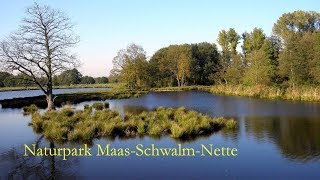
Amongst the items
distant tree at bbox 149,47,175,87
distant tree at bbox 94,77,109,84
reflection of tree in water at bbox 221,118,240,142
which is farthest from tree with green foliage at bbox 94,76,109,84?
reflection of tree in water at bbox 221,118,240,142

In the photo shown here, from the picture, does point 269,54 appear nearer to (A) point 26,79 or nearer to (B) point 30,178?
(A) point 26,79

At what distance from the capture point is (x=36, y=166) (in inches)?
584

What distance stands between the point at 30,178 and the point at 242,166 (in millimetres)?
8349

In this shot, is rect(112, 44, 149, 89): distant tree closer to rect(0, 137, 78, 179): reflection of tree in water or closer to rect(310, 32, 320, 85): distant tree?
rect(310, 32, 320, 85): distant tree

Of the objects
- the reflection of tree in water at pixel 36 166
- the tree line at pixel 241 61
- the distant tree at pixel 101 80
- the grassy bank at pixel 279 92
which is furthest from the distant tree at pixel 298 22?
the distant tree at pixel 101 80

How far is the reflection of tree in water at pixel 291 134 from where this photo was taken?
16.6 meters

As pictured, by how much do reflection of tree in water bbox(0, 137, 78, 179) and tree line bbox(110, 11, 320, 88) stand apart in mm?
39937

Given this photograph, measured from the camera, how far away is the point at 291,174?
43.4 ft

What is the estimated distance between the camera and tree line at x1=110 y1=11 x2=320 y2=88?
51844mm

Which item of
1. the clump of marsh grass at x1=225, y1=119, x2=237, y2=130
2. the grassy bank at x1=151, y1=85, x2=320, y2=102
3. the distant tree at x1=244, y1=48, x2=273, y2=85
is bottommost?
the clump of marsh grass at x1=225, y1=119, x2=237, y2=130

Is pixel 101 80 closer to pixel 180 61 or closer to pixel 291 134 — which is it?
pixel 180 61

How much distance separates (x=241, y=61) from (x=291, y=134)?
53.3 metres

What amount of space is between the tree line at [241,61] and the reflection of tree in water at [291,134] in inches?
917

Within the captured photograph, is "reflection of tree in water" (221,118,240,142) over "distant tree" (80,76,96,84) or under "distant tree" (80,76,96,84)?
under
